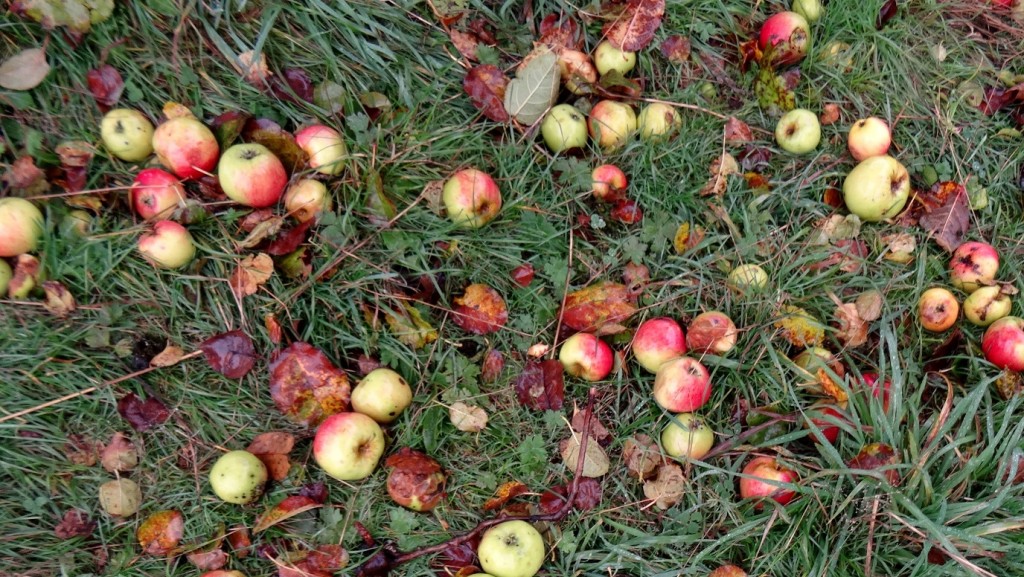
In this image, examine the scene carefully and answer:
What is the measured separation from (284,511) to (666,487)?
1452 mm

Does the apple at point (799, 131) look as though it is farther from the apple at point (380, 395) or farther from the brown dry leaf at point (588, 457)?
the apple at point (380, 395)

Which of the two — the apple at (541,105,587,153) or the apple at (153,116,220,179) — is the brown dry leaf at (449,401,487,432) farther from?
the apple at (153,116,220,179)

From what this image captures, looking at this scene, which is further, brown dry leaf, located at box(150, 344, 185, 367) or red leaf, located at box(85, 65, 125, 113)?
red leaf, located at box(85, 65, 125, 113)

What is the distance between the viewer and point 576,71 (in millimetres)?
3244

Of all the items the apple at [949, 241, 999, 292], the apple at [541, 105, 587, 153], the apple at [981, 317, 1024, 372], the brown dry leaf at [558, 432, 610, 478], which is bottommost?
the brown dry leaf at [558, 432, 610, 478]

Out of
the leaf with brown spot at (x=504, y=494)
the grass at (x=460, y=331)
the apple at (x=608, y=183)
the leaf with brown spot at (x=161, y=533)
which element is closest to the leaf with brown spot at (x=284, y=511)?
the grass at (x=460, y=331)

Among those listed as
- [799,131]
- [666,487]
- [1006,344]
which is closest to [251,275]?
[666,487]

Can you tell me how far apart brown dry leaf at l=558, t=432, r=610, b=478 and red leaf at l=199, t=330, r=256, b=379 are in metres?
1.31

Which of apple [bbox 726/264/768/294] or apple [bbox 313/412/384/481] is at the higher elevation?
apple [bbox 726/264/768/294]

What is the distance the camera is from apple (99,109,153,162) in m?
2.78

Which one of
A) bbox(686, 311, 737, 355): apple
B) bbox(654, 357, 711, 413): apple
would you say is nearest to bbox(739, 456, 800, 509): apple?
bbox(654, 357, 711, 413): apple

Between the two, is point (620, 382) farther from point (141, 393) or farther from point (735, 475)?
point (141, 393)

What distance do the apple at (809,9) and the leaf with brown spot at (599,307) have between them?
1806mm

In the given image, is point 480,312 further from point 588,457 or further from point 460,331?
point 588,457
